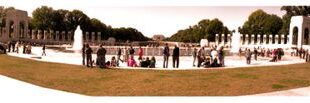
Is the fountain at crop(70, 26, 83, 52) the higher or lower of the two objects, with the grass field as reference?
higher

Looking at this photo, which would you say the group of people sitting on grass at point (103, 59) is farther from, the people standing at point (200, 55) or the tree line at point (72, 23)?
the people standing at point (200, 55)

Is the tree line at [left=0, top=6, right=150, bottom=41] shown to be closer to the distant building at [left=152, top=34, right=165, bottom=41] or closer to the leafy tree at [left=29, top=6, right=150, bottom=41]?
the leafy tree at [left=29, top=6, right=150, bottom=41]

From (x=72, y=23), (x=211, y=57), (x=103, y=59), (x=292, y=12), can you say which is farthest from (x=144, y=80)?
(x=211, y=57)

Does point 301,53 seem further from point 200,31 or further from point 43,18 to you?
point 43,18

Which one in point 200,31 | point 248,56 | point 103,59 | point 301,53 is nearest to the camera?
point 200,31

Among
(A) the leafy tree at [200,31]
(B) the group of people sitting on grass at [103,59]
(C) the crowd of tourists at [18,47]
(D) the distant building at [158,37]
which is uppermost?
(A) the leafy tree at [200,31]

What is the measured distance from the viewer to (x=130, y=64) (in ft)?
48.0

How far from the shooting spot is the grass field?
36.7ft

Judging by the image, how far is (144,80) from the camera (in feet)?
38.2

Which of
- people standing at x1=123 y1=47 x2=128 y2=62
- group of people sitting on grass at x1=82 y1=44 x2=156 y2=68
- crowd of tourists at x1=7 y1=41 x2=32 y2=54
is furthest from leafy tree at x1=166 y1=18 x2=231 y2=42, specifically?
crowd of tourists at x1=7 y1=41 x2=32 y2=54

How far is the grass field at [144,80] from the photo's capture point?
11195 millimetres

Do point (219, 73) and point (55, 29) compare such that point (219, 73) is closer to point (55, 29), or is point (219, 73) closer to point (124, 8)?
point (124, 8)

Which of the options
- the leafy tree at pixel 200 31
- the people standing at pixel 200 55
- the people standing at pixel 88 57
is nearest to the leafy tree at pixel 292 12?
the leafy tree at pixel 200 31
